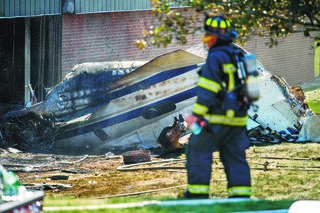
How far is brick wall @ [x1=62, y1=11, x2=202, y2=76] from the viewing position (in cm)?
1271

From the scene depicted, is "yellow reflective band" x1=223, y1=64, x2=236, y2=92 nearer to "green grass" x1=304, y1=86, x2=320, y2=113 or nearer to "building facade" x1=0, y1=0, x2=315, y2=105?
"building facade" x1=0, y1=0, x2=315, y2=105

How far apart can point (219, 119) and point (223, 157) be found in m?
0.52

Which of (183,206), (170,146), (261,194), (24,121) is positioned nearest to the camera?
(183,206)

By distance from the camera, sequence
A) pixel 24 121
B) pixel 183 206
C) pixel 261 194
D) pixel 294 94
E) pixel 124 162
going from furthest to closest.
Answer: pixel 294 94
pixel 24 121
pixel 124 162
pixel 261 194
pixel 183 206

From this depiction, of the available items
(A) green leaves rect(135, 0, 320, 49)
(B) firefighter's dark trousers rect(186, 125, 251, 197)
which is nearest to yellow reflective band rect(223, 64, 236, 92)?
(B) firefighter's dark trousers rect(186, 125, 251, 197)

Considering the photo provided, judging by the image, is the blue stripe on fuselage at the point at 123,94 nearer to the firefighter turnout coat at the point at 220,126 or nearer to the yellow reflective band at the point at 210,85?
the firefighter turnout coat at the point at 220,126

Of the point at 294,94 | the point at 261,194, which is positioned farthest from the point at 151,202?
the point at 294,94

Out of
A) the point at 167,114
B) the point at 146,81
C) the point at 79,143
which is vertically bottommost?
the point at 79,143

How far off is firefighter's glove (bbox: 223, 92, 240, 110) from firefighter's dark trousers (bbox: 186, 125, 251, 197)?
210 millimetres

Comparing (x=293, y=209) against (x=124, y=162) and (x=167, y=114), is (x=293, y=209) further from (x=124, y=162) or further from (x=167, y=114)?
(x=167, y=114)

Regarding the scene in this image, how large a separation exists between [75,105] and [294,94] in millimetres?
5337

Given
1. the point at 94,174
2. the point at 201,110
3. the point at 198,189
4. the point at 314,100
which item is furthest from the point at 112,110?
the point at 314,100

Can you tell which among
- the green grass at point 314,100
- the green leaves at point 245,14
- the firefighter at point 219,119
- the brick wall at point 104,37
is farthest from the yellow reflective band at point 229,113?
the green grass at point 314,100

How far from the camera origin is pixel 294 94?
1167 centimetres
